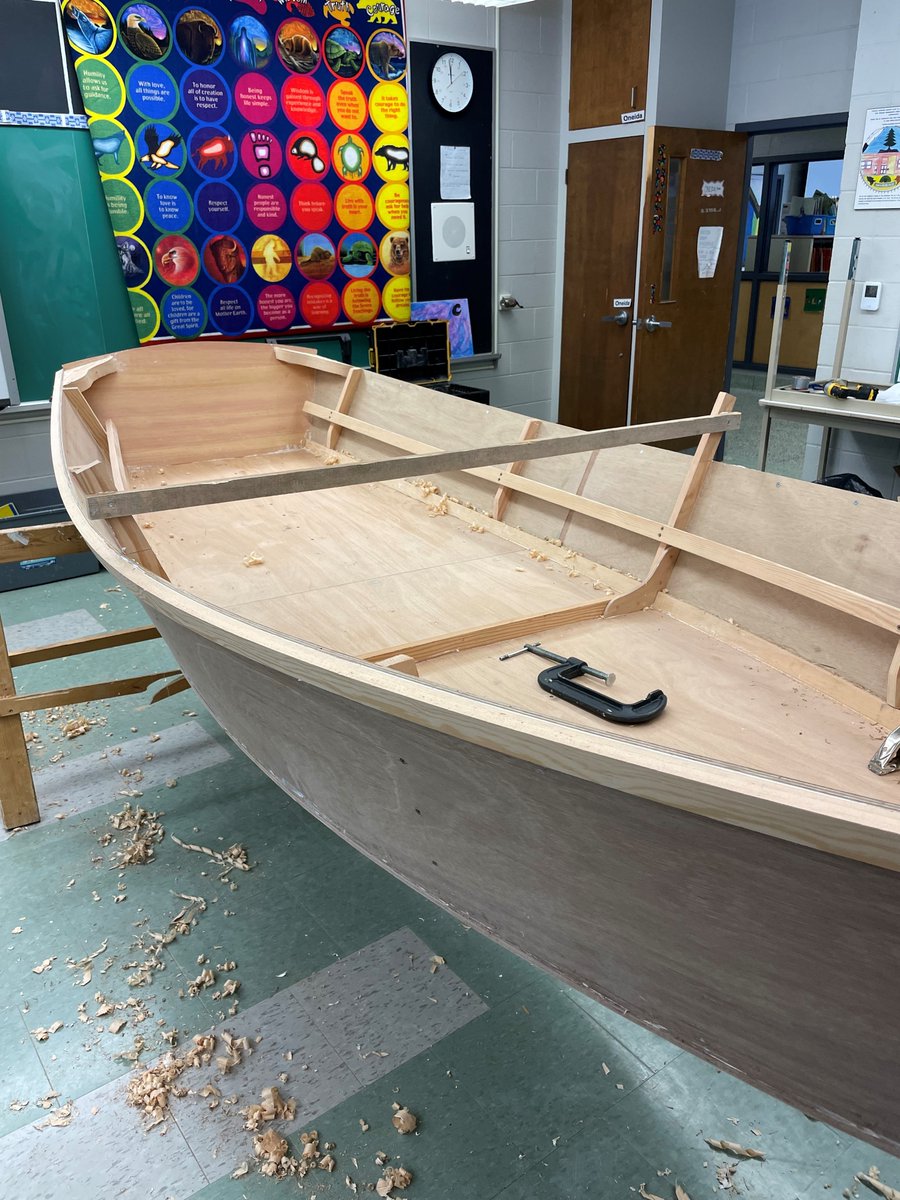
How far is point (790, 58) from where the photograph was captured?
548cm

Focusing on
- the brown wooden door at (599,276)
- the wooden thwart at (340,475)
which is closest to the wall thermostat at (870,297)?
the brown wooden door at (599,276)

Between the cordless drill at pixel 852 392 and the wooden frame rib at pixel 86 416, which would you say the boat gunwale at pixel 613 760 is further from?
the cordless drill at pixel 852 392

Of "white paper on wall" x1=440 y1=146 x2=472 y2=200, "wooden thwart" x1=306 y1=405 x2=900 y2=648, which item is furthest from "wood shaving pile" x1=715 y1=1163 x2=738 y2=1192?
"white paper on wall" x1=440 y1=146 x2=472 y2=200

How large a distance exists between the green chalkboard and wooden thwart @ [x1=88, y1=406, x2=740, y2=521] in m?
3.39

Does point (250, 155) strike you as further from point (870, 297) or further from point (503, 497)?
point (870, 297)

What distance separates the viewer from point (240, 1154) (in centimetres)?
157

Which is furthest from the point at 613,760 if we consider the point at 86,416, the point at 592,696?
the point at 86,416

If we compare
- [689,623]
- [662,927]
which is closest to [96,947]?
[662,927]

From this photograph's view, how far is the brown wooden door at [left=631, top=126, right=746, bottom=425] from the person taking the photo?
5.72m

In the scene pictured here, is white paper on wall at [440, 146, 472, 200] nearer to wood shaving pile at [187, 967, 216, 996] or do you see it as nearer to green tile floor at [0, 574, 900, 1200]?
green tile floor at [0, 574, 900, 1200]

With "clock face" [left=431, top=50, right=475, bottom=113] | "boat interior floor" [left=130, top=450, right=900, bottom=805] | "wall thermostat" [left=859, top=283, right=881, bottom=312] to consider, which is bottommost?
"boat interior floor" [left=130, top=450, right=900, bottom=805]

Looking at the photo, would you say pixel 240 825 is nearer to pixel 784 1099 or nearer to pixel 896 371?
pixel 784 1099

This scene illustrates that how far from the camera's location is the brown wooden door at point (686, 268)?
572 cm

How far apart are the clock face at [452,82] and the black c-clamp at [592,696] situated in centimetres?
501
